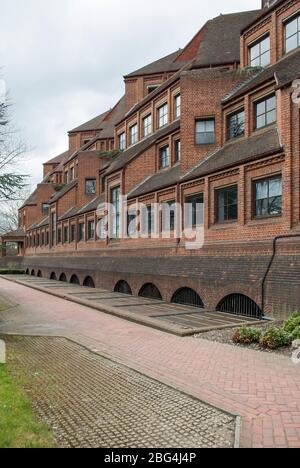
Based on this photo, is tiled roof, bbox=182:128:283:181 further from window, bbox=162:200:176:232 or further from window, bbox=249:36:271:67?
window, bbox=249:36:271:67

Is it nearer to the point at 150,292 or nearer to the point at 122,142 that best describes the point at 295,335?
the point at 150,292

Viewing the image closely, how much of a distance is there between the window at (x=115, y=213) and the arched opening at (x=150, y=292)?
6.80 m

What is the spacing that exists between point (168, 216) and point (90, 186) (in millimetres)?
20894

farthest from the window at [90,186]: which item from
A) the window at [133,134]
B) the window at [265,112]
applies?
the window at [265,112]

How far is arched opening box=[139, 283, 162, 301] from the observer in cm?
2111

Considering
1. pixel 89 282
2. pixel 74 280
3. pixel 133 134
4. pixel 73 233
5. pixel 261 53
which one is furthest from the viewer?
pixel 73 233

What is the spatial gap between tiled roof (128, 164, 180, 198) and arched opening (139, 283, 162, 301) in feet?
16.5

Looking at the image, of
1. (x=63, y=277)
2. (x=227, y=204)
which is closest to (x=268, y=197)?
(x=227, y=204)

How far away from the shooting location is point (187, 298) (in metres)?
18.4

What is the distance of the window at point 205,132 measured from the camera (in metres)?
21.3

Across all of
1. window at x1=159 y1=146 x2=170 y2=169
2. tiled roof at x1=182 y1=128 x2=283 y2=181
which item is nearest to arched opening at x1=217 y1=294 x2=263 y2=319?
tiled roof at x1=182 y1=128 x2=283 y2=181

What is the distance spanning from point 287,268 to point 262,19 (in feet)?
43.1

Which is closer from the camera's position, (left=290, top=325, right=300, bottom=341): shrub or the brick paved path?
the brick paved path
